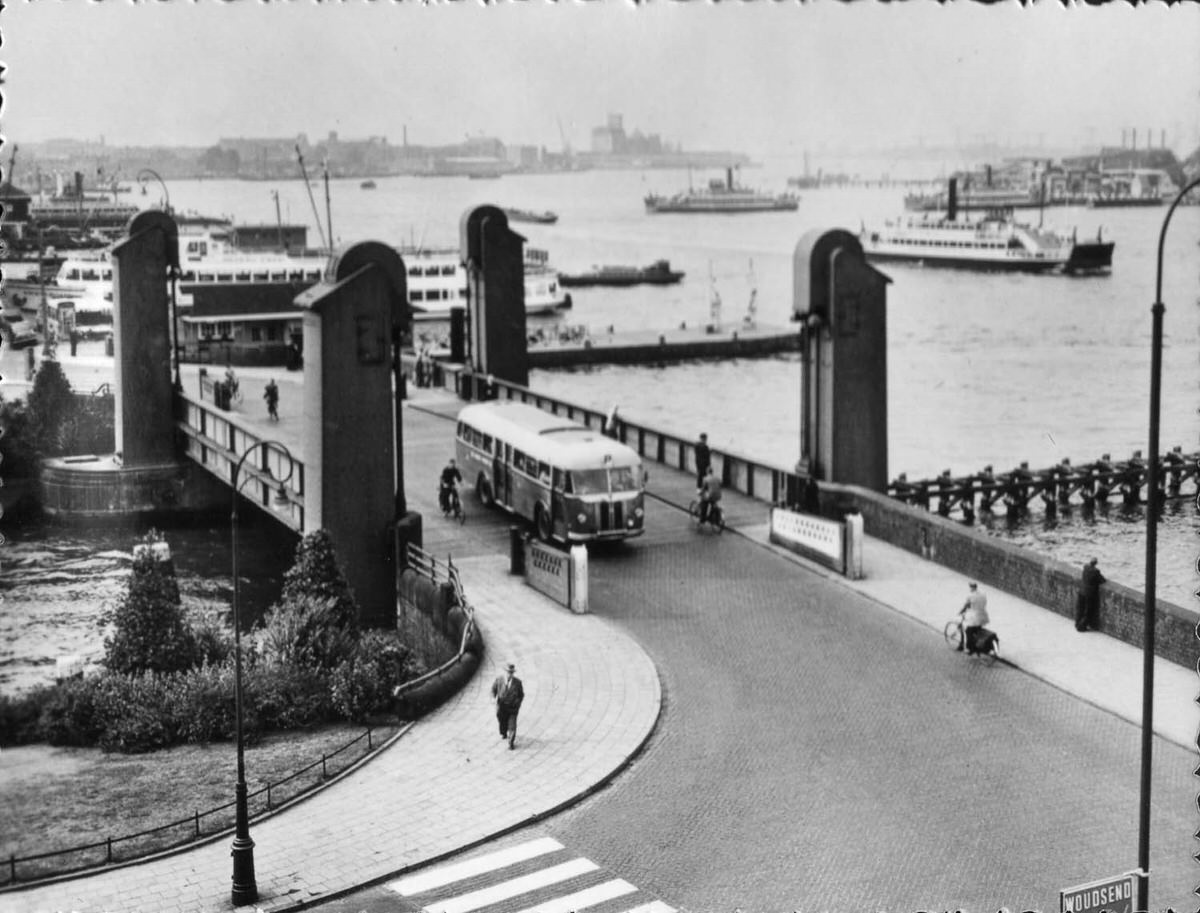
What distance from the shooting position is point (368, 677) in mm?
23812

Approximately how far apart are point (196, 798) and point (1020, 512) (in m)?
35.2

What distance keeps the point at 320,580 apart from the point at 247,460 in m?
13.5

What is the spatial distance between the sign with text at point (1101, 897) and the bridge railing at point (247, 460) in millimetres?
20316

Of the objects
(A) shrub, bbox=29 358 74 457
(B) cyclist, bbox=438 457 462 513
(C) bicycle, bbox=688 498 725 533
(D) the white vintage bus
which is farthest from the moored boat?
(C) bicycle, bbox=688 498 725 533

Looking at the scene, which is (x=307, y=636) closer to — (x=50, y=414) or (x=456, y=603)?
(x=456, y=603)

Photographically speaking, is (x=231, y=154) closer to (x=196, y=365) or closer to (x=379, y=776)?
(x=196, y=365)

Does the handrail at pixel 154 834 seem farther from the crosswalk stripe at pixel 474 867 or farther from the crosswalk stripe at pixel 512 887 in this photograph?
the crosswalk stripe at pixel 512 887

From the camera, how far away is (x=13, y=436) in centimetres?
4734

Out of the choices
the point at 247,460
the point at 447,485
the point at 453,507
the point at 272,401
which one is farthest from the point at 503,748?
the point at 272,401

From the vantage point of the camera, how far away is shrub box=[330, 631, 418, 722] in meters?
23.6

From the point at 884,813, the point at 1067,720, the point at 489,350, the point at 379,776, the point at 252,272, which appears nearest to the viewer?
the point at 884,813

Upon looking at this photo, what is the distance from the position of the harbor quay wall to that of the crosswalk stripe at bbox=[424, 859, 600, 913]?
30.1 feet

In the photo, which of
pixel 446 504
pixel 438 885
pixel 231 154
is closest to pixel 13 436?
pixel 446 504

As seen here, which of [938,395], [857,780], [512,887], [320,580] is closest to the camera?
[512,887]
